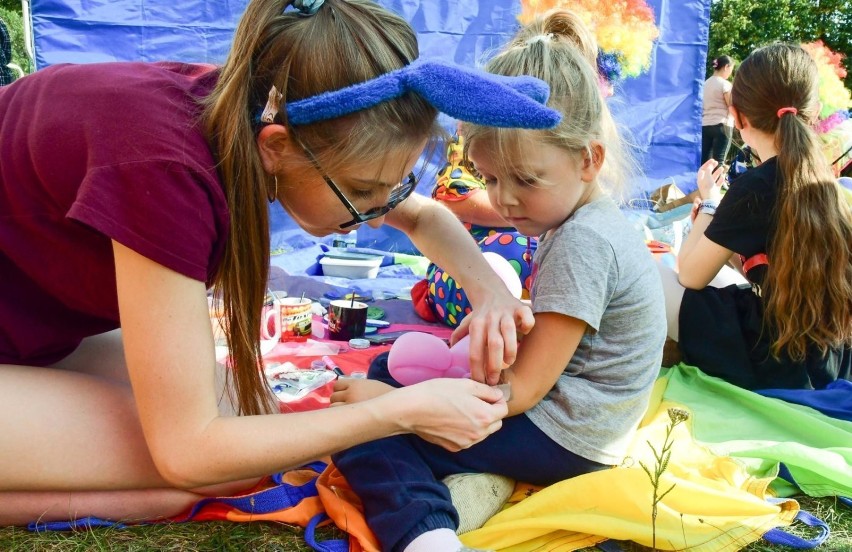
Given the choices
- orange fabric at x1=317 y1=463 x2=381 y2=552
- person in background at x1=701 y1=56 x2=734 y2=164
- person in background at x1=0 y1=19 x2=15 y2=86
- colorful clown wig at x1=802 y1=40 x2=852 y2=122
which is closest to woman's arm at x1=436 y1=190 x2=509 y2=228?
orange fabric at x1=317 y1=463 x2=381 y2=552

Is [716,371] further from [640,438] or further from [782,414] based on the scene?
[640,438]

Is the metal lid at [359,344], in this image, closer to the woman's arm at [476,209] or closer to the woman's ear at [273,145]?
the woman's arm at [476,209]

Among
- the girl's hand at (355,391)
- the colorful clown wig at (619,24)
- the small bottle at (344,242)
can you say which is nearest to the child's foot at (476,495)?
the girl's hand at (355,391)

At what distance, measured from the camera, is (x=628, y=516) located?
1.55 meters

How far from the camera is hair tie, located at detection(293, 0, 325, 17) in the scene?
126 centimetres

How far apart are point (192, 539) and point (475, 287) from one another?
870mm

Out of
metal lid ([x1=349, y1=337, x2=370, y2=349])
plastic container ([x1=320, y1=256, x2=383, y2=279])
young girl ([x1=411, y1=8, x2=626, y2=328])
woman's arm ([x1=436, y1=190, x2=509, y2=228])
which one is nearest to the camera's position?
metal lid ([x1=349, y1=337, x2=370, y2=349])

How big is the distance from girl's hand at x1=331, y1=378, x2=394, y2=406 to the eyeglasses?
1.36ft

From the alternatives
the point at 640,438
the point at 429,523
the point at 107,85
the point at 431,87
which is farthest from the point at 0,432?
the point at 640,438

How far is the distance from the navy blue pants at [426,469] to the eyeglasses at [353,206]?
20.4 inches

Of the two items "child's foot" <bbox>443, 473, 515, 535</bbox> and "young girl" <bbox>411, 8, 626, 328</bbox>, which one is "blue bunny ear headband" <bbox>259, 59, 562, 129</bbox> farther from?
"young girl" <bbox>411, 8, 626, 328</bbox>

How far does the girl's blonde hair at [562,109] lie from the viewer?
66.1 inches

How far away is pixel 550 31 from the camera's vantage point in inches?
89.6

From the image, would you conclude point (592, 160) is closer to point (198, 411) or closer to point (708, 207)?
point (198, 411)
